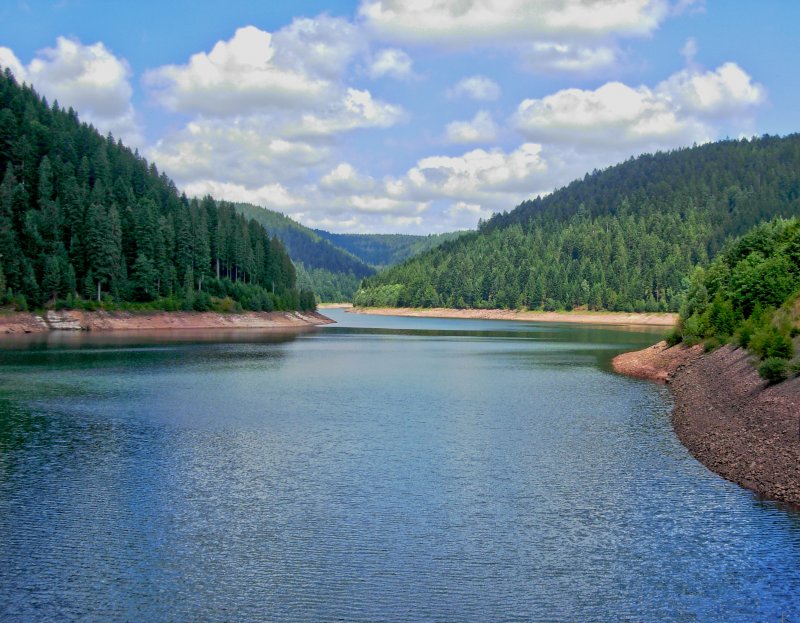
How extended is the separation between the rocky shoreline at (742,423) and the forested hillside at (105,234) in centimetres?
10580

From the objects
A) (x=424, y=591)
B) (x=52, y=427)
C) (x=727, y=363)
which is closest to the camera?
(x=424, y=591)

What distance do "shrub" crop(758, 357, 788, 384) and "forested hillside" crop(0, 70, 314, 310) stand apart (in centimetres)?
11198

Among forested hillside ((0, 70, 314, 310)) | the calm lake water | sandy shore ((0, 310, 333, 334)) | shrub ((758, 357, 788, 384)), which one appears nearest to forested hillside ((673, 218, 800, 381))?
shrub ((758, 357, 788, 384))

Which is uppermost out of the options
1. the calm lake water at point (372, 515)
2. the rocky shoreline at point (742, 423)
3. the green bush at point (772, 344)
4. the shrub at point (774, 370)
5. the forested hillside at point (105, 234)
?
the forested hillside at point (105, 234)

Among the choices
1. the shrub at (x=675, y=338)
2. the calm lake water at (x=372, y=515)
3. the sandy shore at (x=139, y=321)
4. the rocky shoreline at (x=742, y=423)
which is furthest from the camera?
the sandy shore at (x=139, y=321)

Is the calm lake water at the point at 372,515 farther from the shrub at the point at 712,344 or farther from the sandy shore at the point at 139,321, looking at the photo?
the sandy shore at the point at 139,321

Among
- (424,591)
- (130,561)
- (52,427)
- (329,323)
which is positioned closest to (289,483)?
(130,561)

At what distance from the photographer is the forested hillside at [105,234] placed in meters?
130

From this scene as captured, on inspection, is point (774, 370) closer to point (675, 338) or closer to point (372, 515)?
point (372, 515)

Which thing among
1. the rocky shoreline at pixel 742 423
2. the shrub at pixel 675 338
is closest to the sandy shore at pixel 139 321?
the shrub at pixel 675 338

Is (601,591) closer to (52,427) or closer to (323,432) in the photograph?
(323,432)

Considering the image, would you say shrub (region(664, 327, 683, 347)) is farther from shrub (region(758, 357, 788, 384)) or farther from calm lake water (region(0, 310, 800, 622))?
shrub (region(758, 357, 788, 384))

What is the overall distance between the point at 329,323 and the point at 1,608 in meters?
169

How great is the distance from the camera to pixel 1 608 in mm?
17609
